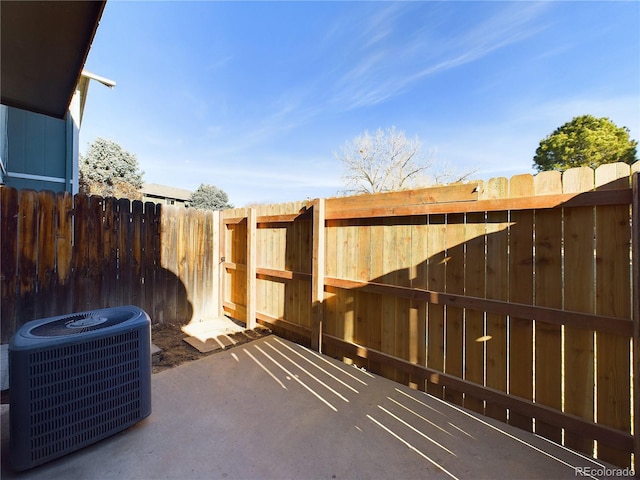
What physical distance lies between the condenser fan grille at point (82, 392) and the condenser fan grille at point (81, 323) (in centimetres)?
14

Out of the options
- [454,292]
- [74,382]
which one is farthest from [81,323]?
[454,292]

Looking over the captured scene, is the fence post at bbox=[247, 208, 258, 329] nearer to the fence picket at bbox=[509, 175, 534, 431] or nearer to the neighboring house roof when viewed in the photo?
the fence picket at bbox=[509, 175, 534, 431]

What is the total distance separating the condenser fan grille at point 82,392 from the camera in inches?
56.5

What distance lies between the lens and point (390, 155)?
1335 centimetres

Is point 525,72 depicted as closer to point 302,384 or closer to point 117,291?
point 302,384

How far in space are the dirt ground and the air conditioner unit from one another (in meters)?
1.12

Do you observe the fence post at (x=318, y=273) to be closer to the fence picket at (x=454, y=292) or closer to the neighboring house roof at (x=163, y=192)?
the fence picket at (x=454, y=292)

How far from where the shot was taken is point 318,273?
123 inches

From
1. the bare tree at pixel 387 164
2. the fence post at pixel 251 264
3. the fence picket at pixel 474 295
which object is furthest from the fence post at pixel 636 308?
the bare tree at pixel 387 164

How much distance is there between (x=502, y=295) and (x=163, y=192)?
20.7m

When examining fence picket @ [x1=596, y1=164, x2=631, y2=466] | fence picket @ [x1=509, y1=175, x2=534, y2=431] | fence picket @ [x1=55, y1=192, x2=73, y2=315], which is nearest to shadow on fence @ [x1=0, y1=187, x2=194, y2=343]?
fence picket @ [x1=55, y1=192, x2=73, y2=315]

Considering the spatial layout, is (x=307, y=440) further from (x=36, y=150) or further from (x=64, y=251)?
(x=36, y=150)

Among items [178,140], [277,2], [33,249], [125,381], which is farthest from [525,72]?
[178,140]

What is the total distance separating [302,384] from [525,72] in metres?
8.88
